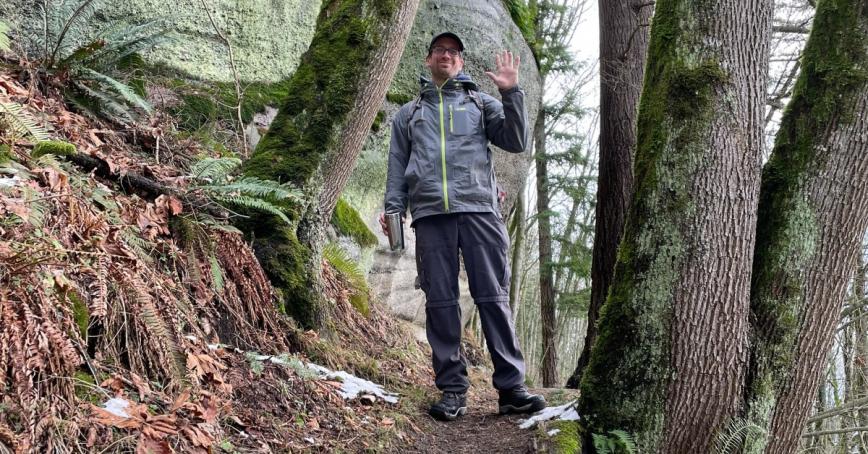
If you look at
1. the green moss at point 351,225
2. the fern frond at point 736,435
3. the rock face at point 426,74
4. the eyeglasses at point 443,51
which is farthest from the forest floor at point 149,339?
the rock face at point 426,74

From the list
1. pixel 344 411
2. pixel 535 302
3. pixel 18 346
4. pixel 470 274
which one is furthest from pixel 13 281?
pixel 535 302

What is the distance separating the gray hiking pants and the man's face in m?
1.08

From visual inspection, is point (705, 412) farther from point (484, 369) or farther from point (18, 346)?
point (484, 369)

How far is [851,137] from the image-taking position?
3.42m

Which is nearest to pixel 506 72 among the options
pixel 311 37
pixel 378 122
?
pixel 378 122

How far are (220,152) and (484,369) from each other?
5.73m

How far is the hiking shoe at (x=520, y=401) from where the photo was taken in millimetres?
4504

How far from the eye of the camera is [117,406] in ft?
8.04

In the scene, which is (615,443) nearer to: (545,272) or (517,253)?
(545,272)

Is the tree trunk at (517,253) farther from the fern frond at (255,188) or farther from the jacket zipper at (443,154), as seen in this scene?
the fern frond at (255,188)

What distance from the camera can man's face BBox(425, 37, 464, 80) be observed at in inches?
185

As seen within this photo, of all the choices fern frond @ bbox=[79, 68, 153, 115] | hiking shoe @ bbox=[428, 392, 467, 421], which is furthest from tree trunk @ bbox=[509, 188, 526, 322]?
fern frond @ bbox=[79, 68, 153, 115]

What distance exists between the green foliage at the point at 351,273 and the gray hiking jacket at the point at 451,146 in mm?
2472

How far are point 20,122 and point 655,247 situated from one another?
3610 millimetres
